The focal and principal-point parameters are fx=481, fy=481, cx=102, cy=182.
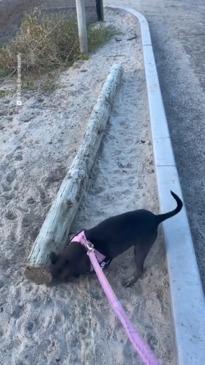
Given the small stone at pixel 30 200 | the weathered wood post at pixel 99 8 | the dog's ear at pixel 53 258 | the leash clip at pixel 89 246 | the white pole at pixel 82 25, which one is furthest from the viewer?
the weathered wood post at pixel 99 8

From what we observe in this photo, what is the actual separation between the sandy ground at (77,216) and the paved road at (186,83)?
31cm

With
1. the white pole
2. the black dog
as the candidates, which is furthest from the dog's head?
the white pole

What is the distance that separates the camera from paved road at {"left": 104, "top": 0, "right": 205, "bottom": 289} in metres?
3.92

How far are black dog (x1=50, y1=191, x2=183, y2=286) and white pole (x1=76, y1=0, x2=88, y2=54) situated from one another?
4.60m

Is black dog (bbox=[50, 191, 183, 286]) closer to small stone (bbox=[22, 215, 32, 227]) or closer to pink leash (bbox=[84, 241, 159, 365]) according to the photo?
pink leash (bbox=[84, 241, 159, 365])

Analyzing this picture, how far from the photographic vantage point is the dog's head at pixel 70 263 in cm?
292

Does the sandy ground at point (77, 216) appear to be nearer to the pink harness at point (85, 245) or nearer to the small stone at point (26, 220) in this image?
the small stone at point (26, 220)

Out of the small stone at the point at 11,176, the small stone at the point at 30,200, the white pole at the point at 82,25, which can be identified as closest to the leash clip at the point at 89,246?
the small stone at the point at 30,200

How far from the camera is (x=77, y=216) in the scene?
3.66 m

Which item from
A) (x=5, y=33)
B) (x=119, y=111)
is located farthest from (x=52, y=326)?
(x=5, y=33)

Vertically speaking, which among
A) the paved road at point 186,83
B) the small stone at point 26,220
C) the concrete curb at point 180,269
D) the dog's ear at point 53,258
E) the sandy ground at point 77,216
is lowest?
the paved road at point 186,83

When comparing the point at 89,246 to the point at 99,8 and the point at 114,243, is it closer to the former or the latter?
the point at 114,243

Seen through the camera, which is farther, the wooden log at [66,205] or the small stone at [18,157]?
the small stone at [18,157]

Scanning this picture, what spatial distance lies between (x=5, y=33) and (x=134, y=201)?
561 centimetres
